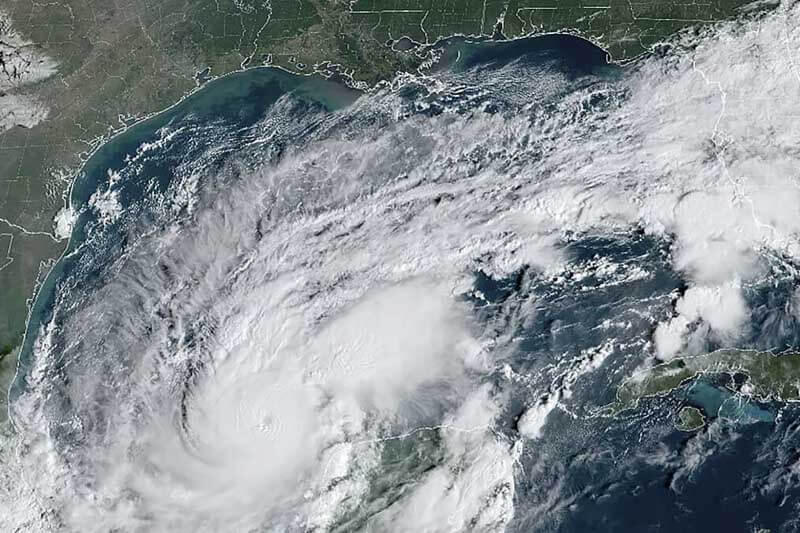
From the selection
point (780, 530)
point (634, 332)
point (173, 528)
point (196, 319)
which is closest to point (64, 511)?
point (173, 528)

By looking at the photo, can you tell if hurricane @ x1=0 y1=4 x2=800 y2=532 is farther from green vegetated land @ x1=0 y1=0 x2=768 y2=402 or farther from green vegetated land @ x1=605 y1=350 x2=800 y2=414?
green vegetated land @ x1=0 y1=0 x2=768 y2=402

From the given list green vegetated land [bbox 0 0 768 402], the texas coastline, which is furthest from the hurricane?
green vegetated land [bbox 0 0 768 402]

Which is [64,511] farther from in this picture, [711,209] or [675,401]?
[711,209]

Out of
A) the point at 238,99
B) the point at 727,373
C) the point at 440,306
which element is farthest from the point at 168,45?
the point at 727,373

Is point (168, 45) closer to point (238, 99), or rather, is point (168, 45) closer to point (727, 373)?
point (238, 99)

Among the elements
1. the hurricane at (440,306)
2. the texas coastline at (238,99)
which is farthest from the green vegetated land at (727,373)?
the texas coastline at (238,99)
